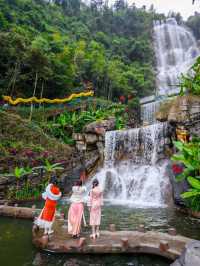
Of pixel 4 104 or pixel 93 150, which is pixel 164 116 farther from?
pixel 4 104

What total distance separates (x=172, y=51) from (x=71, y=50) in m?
27.3

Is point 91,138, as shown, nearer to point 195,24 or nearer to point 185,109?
point 185,109

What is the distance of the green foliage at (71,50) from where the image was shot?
→ 861 inches

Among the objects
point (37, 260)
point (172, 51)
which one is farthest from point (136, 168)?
point (172, 51)

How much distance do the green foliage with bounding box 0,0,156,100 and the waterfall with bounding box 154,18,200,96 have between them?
2085 millimetres

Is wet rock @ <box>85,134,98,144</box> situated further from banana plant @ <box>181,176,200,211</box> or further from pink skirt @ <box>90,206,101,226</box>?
pink skirt @ <box>90,206,101,226</box>

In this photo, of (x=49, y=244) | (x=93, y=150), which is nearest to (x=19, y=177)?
(x=93, y=150)

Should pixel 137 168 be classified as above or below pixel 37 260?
above

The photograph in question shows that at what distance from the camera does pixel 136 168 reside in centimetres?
1512

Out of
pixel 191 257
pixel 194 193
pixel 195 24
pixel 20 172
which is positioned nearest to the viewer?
pixel 191 257

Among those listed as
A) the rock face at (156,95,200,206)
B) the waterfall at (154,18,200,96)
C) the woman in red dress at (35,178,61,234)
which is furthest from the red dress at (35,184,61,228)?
the waterfall at (154,18,200,96)

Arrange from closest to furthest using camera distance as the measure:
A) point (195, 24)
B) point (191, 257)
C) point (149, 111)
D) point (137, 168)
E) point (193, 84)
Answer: point (191, 257) → point (193, 84) → point (137, 168) → point (149, 111) → point (195, 24)

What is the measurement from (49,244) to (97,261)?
111cm

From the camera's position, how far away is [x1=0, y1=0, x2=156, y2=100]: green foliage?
2188cm
